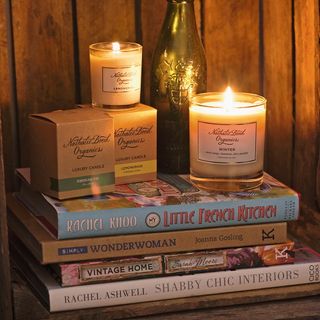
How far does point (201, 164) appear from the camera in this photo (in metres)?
1.40

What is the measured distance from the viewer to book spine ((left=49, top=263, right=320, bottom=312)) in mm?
1294

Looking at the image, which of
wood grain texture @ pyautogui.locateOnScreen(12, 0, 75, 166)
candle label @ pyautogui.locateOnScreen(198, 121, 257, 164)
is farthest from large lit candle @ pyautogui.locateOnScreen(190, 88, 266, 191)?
wood grain texture @ pyautogui.locateOnScreen(12, 0, 75, 166)

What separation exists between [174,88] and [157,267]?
284mm

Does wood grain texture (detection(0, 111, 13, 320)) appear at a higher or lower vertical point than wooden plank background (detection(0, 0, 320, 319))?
lower

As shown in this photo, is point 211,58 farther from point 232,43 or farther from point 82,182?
point 82,182

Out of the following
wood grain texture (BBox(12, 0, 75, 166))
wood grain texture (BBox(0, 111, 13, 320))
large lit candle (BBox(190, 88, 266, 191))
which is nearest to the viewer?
wood grain texture (BBox(0, 111, 13, 320))

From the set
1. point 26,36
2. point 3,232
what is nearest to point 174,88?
point 26,36

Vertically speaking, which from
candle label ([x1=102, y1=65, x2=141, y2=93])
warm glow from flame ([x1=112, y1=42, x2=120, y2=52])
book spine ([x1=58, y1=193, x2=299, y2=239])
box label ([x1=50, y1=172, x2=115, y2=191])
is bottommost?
book spine ([x1=58, y1=193, x2=299, y2=239])

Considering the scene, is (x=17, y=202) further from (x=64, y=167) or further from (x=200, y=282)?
(x=200, y=282)

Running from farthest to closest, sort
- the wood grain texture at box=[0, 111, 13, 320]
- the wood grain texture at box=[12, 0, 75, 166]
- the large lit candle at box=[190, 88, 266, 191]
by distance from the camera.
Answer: the wood grain texture at box=[12, 0, 75, 166]
the large lit candle at box=[190, 88, 266, 191]
the wood grain texture at box=[0, 111, 13, 320]

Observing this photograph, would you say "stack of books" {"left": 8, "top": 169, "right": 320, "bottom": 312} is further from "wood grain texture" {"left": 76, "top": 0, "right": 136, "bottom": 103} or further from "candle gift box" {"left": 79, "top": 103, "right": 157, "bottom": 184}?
"wood grain texture" {"left": 76, "top": 0, "right": 136, "bottom": 103}

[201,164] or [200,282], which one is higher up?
[201,164]

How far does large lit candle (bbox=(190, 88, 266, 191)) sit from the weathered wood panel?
0.19 m

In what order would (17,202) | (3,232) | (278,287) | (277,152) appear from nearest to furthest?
(3,232)
(278,287)
(17,202)
(277,152)
